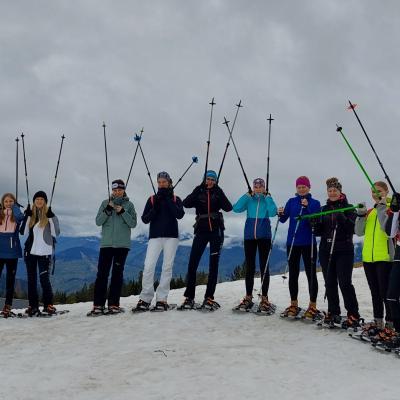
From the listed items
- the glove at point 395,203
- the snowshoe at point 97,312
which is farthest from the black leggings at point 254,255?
the snowshoe at point 97,312

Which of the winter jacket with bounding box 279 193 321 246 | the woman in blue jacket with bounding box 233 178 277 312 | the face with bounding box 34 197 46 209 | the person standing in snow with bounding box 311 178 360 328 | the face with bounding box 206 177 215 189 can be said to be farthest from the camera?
the face with bounding box 34 197 46 209

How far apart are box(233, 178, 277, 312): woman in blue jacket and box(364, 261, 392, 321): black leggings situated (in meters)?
2.04

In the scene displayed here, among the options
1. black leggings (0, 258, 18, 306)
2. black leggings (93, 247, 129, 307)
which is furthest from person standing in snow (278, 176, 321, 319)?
black leggings (0, 258, 18, 306)

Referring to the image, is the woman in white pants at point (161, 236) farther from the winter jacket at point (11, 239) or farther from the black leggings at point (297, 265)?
the winter jacket at point (11, 239)

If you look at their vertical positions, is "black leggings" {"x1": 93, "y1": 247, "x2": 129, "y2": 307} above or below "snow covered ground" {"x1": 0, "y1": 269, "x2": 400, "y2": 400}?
above

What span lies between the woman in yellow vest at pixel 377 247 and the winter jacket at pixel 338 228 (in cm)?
26

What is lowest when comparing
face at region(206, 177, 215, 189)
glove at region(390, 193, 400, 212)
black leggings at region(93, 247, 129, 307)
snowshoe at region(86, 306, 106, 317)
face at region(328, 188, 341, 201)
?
snowshoe at region(86, 306, 106, 317)

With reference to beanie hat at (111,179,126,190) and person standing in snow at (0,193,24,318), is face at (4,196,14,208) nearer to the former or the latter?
person standing in snow at (0,193,24,318)

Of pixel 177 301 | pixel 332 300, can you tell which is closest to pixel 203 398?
pixel 332 300

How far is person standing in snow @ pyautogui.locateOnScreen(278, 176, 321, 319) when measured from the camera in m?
8.20

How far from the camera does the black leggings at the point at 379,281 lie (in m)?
7.11

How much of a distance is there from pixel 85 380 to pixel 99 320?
3.14 m

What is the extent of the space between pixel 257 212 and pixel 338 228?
→ 170 cm

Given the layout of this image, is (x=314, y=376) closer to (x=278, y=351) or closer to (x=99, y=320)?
(x=278, y=351)
